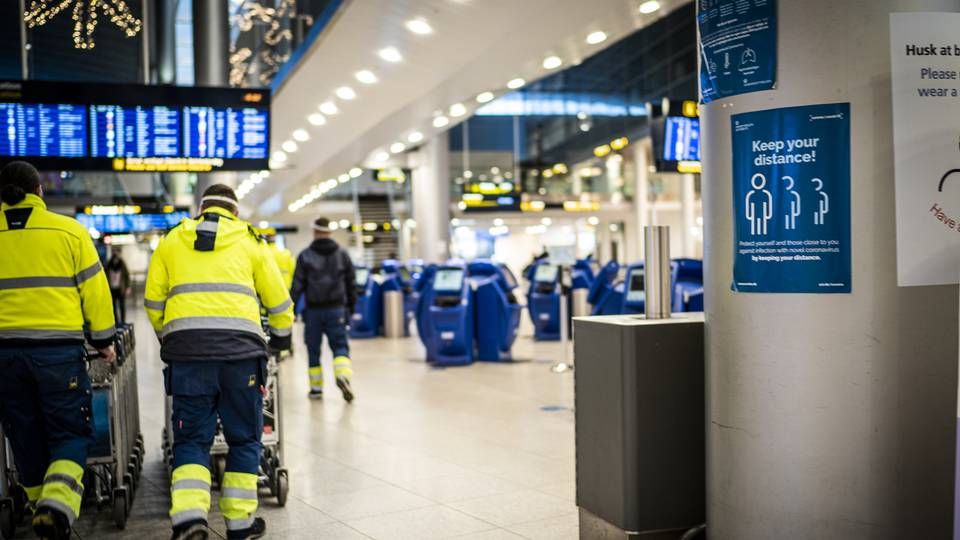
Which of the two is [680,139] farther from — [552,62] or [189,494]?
[189,494]

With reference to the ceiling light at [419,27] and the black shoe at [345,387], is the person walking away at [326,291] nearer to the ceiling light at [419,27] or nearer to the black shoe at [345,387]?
the black shoe at [345,387]

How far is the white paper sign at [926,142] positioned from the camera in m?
3.67

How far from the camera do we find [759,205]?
153 inches

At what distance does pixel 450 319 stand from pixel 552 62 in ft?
13.3

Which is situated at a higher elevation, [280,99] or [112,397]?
[280,99]

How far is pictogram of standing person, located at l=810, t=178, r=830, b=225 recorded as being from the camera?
148 inches

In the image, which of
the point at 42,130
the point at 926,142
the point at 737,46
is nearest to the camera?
the point at 926,142

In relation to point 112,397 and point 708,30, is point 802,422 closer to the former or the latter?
point 708,30

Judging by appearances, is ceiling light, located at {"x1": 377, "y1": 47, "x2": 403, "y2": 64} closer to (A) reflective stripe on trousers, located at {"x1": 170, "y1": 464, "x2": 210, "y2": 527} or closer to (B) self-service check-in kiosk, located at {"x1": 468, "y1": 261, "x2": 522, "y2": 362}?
(B) self-service check-in kiosk, located at {"x1": 468, "y1": 261, "x2": 522, "y2": 362}

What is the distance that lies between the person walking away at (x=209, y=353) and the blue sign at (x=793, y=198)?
2.36 meters

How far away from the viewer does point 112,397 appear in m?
5.75

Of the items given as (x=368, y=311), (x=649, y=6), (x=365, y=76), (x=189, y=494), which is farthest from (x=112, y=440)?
(x=368, y=311)

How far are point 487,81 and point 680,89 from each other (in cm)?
1974

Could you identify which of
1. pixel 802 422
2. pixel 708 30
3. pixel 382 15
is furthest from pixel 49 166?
pixel 802 422
